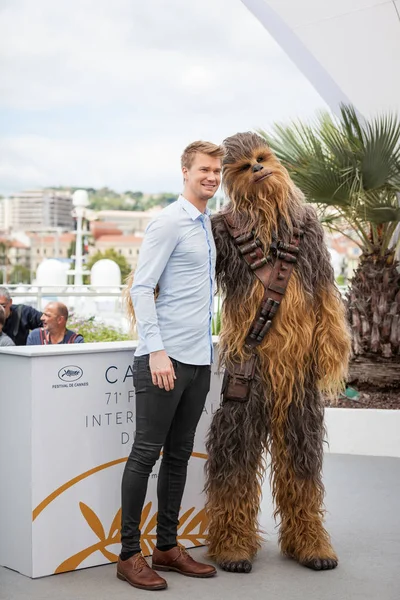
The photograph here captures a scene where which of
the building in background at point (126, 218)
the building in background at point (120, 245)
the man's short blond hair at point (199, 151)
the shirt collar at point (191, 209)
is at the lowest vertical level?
the shirt collar at point (191, 209)

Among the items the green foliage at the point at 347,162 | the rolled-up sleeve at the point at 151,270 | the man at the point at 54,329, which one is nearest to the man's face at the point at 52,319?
the man at the point at 54,329

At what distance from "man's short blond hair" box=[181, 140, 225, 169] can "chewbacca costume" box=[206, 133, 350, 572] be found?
210 millimetres

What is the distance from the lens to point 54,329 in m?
5.75

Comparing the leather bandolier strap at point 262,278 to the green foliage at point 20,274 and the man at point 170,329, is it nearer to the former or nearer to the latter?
the man at point 170,329

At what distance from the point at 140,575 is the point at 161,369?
0.80 m

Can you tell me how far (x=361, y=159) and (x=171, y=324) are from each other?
369 cm

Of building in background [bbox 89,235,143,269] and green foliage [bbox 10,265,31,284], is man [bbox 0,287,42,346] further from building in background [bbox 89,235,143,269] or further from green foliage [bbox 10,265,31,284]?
building in background [bbox 89,235,143,269]

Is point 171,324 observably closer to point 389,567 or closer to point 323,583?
point 323,583

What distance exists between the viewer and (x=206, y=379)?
133 inches

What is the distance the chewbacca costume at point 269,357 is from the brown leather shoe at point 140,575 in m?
0.36

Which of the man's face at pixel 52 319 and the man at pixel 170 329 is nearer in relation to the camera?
the man at pixel 170 329

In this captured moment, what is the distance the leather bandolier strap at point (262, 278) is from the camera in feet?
11.2

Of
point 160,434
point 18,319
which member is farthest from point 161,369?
point 18,319

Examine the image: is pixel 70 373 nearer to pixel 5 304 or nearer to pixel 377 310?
pixel 5 304
